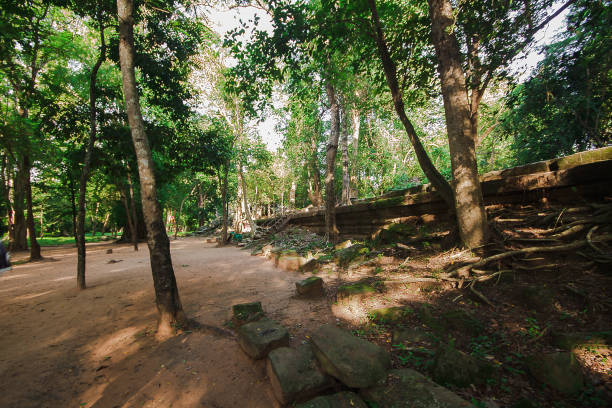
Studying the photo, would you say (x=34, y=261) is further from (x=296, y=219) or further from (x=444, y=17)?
(x=444, y=17)

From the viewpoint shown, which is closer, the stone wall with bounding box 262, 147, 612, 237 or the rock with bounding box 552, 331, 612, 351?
the rock with bounding box 552, 331, 612, 351

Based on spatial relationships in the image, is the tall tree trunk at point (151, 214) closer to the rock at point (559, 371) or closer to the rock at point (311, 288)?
the rock at point (311, 288)

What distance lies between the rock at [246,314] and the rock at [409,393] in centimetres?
181

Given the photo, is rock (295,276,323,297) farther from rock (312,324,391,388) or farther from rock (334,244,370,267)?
rock (312,324,391,388)

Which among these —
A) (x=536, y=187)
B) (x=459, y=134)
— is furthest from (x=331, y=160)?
(x=536, y=187)

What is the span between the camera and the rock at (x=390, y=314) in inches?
108

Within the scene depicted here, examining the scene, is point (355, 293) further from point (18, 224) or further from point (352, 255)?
point (18, 224)

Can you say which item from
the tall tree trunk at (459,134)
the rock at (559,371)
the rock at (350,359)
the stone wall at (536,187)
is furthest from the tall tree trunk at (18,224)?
the rock at (559,371)

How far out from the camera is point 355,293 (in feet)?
11.1

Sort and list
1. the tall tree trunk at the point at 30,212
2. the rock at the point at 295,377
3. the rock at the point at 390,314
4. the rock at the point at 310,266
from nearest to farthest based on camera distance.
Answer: the rock at the point at 295,377 < the rock at the point at 390,314 < the rock at the point at 310,266 < the tall tree trunk at the point at 30,212

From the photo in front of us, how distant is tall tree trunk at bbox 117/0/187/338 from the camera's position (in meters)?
3.27

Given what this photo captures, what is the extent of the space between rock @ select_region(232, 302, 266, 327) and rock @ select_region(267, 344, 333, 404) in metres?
1.04

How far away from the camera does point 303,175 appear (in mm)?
27406

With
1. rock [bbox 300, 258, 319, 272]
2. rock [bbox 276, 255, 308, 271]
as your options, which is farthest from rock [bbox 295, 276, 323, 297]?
rock [bbox 276, 255, 308, 271]
